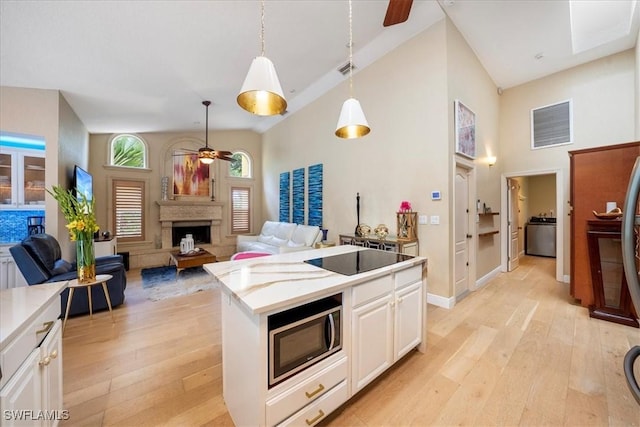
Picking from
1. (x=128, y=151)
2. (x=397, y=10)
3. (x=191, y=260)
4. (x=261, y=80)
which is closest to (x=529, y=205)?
(x=397, y=10)

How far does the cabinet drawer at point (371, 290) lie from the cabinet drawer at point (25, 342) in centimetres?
148

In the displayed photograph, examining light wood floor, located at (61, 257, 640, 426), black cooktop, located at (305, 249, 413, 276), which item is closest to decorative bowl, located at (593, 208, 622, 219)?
light wood floor, located at (61, 257, 640, 426)

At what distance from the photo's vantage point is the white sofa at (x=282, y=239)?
199 inches

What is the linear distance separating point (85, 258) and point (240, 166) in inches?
208

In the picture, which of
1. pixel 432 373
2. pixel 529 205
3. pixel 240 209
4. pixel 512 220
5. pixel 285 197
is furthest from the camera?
pixel 240 209

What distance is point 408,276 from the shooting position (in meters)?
1.98

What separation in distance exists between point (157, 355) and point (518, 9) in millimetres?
5720

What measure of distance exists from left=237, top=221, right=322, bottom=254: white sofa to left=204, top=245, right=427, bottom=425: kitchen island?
9.68 ft

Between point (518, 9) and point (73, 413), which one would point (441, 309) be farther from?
point (518, 9)

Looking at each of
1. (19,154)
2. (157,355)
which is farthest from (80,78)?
(157,355)

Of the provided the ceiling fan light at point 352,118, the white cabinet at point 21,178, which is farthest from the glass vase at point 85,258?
the ceiling fan light at point 352,118

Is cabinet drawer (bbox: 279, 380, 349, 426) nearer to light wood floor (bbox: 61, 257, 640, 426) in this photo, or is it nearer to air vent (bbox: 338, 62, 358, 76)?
light wood floor (bbox: 61, 257, 640, 426)

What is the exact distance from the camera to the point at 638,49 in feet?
10.9

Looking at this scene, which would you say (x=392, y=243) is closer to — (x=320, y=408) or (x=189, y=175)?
(x=320, y=408)
